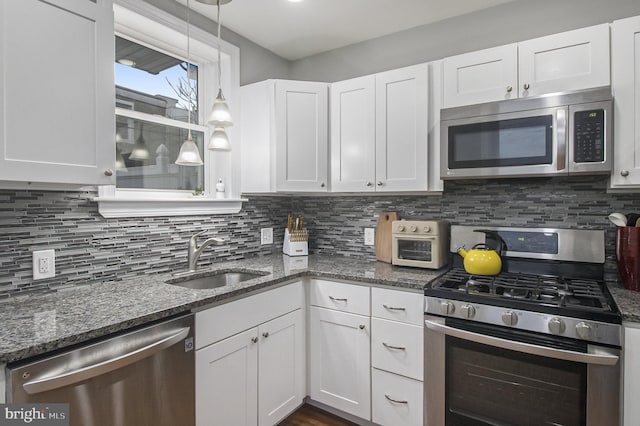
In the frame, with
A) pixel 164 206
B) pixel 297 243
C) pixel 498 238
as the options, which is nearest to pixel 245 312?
pixel 164 206

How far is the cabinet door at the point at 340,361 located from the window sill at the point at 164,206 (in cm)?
91

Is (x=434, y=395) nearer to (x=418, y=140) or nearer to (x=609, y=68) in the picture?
(x=418, y=140)

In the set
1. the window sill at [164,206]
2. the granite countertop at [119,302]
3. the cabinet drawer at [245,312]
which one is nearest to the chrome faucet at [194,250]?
the granite countertop at [119,302]

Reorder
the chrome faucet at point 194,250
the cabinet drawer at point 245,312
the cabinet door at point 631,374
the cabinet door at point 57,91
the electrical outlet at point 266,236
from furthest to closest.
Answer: the electrical outlet at point 266,236 → the chrome faucet at point 194,250 → the cabinet drawer at point 245,312 → the cabinet door at point 631,374 → the cabinet door at point 57,91

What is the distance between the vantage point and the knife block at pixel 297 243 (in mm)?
2750

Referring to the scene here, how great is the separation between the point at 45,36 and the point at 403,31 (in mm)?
2145

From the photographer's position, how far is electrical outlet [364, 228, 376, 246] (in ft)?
8.79

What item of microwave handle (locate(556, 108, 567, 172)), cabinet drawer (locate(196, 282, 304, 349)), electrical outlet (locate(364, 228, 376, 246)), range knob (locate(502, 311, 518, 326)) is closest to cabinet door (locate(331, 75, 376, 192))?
electrical outlet (locate(364, 228, 376, 246))

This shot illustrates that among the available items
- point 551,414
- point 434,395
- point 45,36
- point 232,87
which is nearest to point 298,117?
point 232,87

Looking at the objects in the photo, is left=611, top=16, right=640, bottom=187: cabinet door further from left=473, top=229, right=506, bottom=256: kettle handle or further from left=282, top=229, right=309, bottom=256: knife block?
left=282, top=229, right=309, bottom=256: knife block

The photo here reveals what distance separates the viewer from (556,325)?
1.47 m

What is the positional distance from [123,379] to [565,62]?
236 cm

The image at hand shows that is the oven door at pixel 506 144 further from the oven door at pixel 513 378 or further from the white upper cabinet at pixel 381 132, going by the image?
the oven door at pixel 513 378

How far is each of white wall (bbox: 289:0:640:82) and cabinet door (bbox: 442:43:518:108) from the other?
41 centimetres
